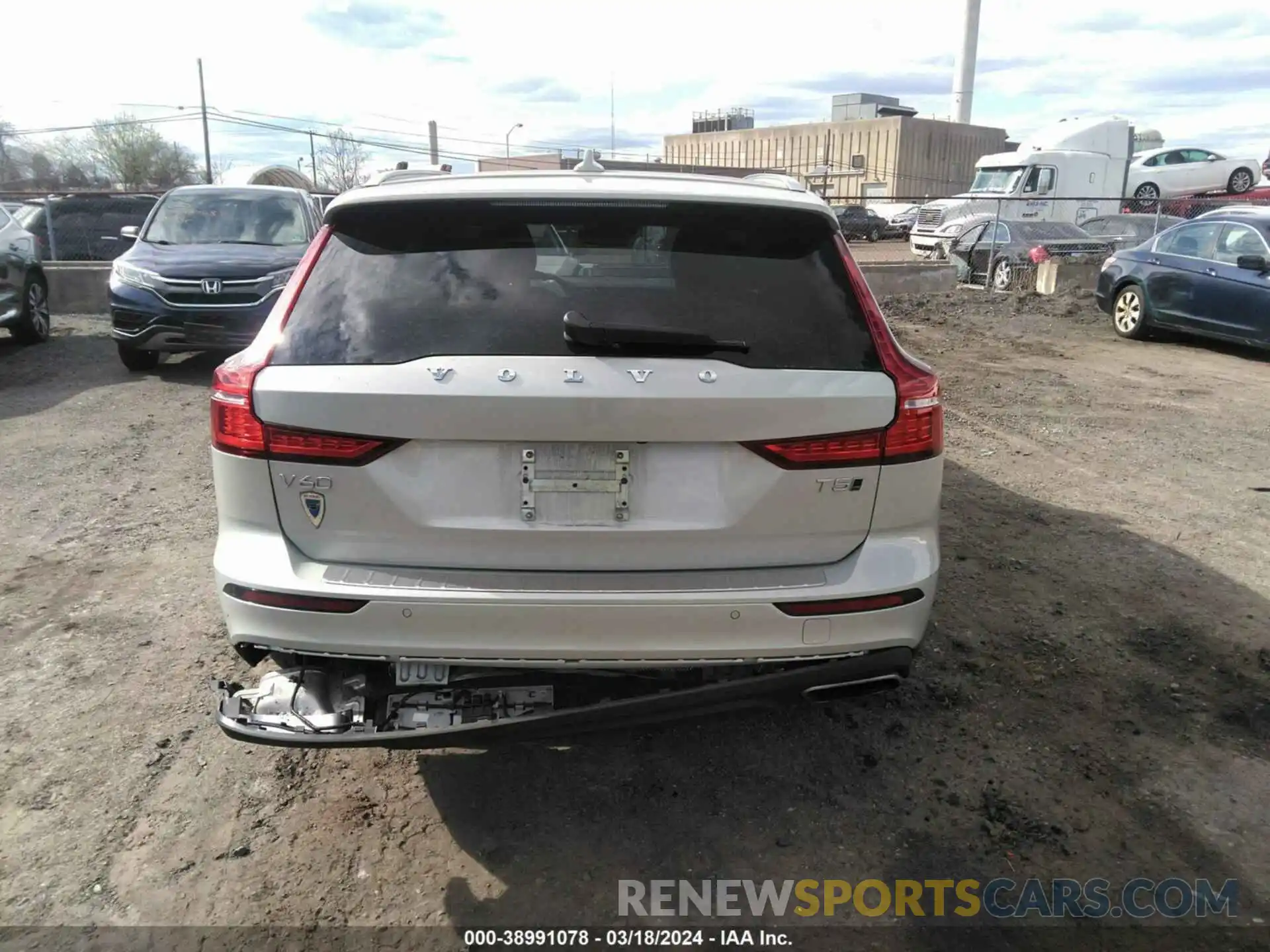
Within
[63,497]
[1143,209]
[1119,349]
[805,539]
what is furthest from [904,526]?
[1143,209]

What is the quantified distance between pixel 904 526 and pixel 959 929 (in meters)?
1.12

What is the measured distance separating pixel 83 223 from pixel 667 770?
18567 mm

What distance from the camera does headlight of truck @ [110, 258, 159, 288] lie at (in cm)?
924

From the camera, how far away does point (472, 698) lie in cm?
267

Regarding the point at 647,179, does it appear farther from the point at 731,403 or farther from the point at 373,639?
the point at 373,639

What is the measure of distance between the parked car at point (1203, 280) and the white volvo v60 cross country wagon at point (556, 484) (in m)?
11.2

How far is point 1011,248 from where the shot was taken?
18547 millimetres

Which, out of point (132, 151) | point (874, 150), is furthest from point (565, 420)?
point (874, 150)

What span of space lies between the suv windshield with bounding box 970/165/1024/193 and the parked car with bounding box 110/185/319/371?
891 inches

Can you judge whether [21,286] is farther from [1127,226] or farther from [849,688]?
[1127,226]

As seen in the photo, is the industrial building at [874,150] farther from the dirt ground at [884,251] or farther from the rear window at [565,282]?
the rear window at [565,282]

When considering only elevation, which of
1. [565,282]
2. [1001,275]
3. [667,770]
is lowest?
[1001,275]

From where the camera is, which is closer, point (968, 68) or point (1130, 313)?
point (1130, 313)

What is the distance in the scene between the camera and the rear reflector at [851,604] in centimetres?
252
